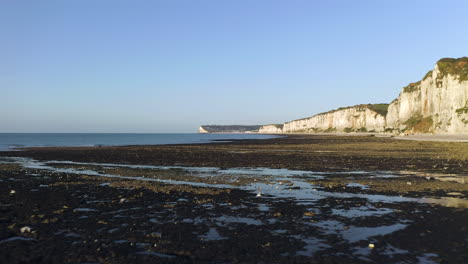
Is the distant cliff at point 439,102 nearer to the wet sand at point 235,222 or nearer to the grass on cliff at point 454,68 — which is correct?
the grass on cliff at point 454,68

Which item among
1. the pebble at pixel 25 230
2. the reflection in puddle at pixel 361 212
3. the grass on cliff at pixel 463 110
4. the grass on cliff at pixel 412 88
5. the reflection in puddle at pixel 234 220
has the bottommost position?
the reflection in puddle at pixel 361 212

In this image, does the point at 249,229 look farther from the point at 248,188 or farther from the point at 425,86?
the point at 425,86

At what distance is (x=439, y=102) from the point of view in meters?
119

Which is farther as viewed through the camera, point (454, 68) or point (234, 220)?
point (454, 68)

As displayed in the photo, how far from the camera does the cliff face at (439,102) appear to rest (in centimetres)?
10012

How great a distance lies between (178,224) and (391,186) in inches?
568

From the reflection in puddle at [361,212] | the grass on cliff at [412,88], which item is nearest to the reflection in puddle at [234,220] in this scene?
the reflection in puddle at [361,212]

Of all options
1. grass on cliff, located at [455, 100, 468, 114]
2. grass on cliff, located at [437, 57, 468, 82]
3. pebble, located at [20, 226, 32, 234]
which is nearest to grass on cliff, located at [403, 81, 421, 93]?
grass on cliff, located at [437, 57, 468, 82]

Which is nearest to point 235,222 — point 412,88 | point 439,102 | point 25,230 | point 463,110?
point 25,230

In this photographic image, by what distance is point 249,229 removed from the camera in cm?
1182

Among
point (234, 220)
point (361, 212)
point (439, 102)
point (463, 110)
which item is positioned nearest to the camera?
point (234, 220)

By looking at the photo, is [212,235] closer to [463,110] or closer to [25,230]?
[25,230]

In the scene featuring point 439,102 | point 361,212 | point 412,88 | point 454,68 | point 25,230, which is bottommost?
point 361,212

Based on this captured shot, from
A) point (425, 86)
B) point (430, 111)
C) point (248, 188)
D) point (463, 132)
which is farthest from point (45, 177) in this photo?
point (425, 86)
